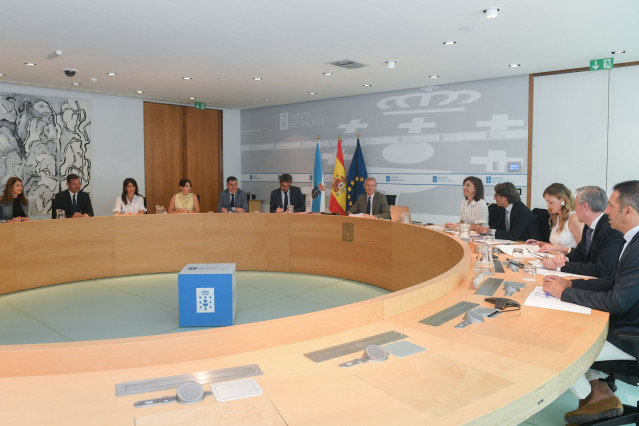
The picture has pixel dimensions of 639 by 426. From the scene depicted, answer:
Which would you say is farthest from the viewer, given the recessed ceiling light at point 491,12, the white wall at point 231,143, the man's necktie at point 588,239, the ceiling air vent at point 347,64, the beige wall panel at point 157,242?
the white wall at point 231,143

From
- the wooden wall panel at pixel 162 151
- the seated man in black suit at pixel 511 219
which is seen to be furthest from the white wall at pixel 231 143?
the seated man in black suit at pixel 511 219

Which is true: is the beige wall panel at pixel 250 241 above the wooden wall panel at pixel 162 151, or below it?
below

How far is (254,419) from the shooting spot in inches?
46.4

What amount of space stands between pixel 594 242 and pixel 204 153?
897 centimetres

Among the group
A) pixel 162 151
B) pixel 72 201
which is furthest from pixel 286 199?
pixel 162 151

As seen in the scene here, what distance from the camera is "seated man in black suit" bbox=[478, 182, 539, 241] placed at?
4648mm

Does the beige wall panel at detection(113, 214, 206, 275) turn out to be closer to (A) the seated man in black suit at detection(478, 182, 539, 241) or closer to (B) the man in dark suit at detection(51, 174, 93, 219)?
(B) the man in dark suit at detection(51, 174, 93, 219)

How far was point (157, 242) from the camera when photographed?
586 cm

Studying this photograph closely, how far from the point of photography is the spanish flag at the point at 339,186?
29.8 feet

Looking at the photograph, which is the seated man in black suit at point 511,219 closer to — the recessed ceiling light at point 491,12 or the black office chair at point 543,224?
the black office chair at point 543,224

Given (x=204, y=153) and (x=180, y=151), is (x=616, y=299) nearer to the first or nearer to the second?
(x=180, y=151)

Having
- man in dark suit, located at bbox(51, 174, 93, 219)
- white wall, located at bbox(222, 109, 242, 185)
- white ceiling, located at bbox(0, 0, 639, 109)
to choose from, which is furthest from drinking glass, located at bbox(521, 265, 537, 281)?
white wall, located at bbox(222, 109, 242, 185)

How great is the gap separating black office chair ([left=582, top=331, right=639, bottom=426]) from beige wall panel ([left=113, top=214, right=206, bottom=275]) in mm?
4783

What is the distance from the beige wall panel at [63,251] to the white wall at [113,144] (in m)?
3.87
